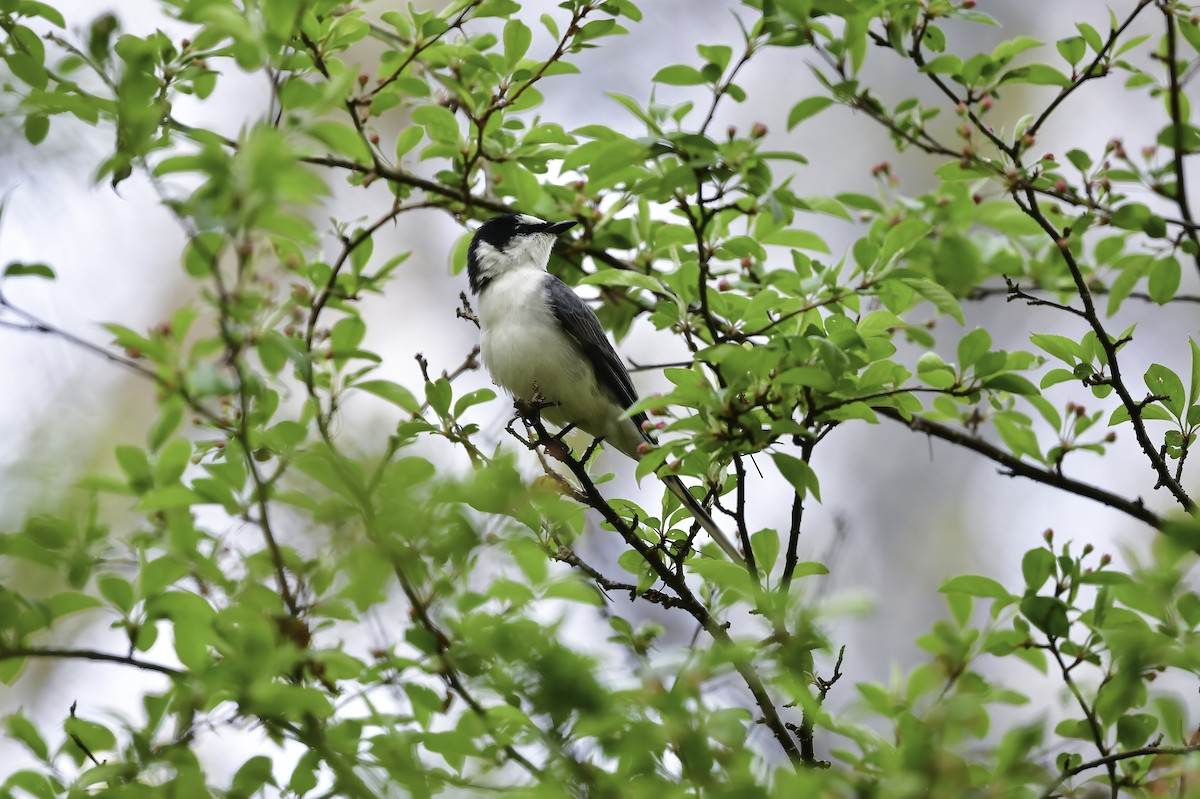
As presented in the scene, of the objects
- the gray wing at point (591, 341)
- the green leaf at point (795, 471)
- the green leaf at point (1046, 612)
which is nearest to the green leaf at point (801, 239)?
the green leaf at point (795, 471)

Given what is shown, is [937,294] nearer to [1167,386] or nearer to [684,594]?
[1167,386]

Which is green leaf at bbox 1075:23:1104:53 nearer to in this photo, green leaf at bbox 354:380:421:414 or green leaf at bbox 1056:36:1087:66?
green leaf at bbox 1056:36:1087:66

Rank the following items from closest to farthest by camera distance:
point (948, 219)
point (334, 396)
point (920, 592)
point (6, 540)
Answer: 1. point (6, 540)
2. point (948, 219)
3. point (334, 396)
4. point (920, 592)

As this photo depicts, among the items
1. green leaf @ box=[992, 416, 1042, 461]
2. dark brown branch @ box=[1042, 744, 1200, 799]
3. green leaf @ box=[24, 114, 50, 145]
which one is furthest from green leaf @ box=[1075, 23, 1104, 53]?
green leaf @ box=[24, 114, 50, 145]

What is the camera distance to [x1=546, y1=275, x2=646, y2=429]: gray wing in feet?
16.8

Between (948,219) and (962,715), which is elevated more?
(948,219)

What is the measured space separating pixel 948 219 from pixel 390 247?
26.5 ft

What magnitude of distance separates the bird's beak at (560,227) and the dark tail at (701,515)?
1.07 m

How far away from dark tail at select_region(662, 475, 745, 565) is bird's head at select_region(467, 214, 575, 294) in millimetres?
1848

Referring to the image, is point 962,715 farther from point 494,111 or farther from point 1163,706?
point 494,111

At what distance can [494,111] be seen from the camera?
357cm

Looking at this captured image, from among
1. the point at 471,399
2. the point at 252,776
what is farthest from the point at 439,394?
the point at 252,776

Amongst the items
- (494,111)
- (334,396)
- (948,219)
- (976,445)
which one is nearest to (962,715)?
(948,219)

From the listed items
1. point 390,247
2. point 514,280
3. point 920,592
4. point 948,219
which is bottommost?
point 948,219
